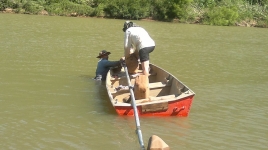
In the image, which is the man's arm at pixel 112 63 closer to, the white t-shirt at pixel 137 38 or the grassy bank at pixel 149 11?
the white t-shirt at pixel 137 38

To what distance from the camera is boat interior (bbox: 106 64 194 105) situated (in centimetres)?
776

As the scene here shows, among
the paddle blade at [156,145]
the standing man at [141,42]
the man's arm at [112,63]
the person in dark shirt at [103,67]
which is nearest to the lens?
the paddle blade at [156,145]

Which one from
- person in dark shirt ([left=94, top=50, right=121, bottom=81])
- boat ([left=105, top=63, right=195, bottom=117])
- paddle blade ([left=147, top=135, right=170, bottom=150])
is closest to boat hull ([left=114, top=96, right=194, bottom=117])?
boat ([left=105, top=63, right=195, bottom=117])

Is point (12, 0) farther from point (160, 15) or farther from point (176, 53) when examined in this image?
point (176, 53)

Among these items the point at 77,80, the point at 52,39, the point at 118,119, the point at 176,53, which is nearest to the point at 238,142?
the point at 118,119

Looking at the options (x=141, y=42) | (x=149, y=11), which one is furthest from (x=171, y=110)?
(x=149, y=11)

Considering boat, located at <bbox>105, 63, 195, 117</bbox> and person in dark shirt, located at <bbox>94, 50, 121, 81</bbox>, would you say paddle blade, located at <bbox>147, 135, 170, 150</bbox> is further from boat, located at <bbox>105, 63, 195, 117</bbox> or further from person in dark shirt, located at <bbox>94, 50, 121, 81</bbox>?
person in dark shirt, located at <bbox>94, 50, 121, 81</bbox>

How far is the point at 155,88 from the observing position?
8.84 metres

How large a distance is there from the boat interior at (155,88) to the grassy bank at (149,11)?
1068 inches

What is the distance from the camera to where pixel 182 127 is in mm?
7316

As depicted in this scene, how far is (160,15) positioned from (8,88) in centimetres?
3086

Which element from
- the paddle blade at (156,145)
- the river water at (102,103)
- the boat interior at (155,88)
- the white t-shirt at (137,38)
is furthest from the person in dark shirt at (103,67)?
the paddle blade at (156,145)

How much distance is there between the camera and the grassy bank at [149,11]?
Result: 36.2 m

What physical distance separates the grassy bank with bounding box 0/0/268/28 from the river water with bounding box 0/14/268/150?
20.4 m
